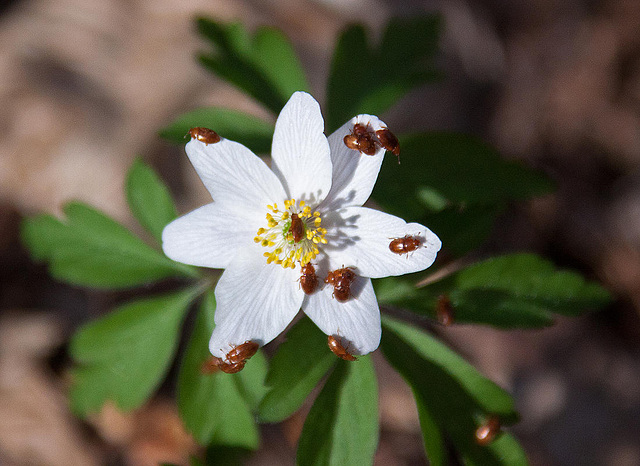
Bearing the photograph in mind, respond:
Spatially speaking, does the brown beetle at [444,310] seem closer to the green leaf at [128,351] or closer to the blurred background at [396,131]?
the green leaf at [128,351]

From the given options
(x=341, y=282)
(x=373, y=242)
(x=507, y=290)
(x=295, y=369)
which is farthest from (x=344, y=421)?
(x=507, y=290)

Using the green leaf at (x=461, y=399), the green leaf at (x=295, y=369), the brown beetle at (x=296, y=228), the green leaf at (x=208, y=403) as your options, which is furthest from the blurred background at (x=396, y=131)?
the brown beetle at (x=296, y=228)

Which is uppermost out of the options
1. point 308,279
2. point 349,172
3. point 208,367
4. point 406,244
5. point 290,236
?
point 349,172

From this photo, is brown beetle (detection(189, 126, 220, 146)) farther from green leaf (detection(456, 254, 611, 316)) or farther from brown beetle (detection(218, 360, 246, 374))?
green leaf (detection(456, 254, 611, 316))

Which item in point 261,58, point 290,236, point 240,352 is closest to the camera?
point 240,352

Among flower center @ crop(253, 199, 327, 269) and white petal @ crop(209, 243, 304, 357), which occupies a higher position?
flower center @ crop(253, 199, 327, 269)

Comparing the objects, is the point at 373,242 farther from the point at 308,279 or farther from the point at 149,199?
the point at 149,199

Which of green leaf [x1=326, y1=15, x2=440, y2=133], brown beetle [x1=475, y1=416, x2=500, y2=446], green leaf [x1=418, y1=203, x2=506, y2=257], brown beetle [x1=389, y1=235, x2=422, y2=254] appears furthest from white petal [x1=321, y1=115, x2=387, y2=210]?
brown beetle [x1=475, y1=416, x2=500, y2=446]
